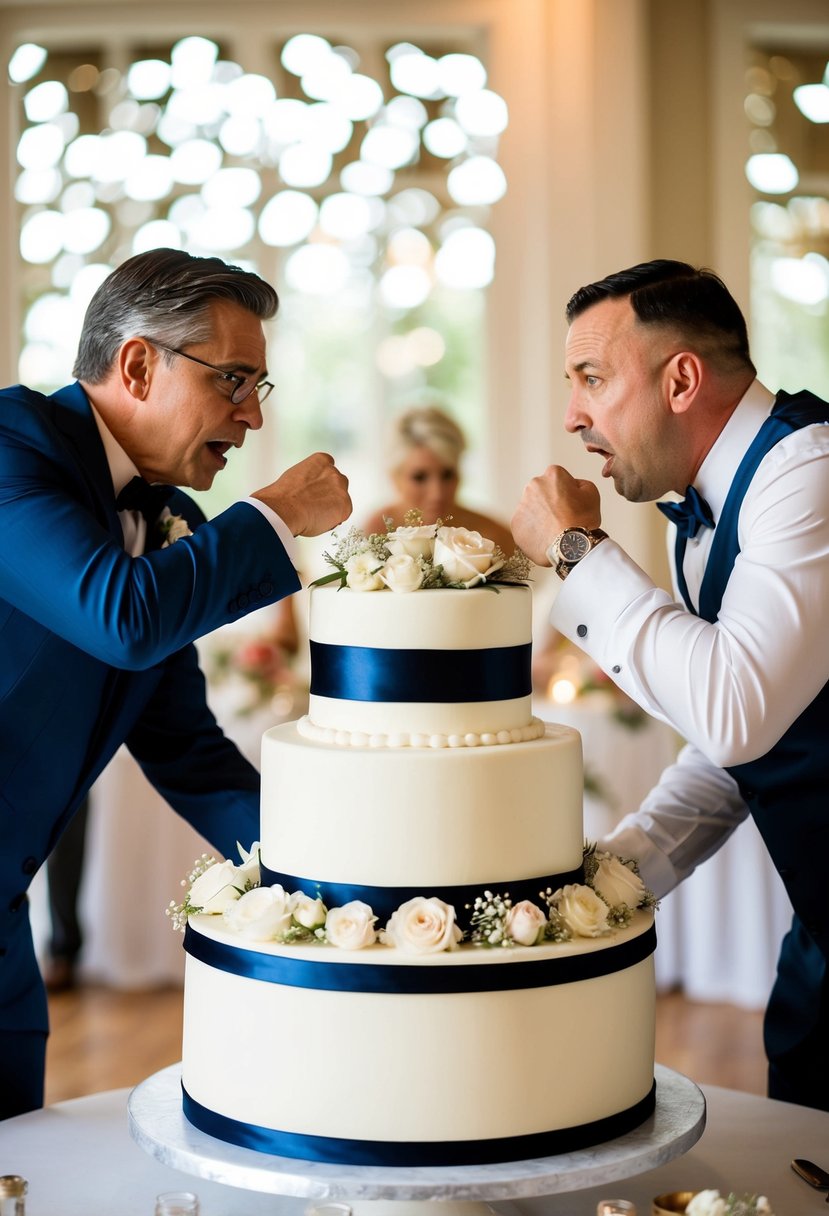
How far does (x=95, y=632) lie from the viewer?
1.95 m

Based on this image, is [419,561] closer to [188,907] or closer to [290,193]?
[188,907]

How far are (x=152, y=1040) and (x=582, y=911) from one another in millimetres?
3805

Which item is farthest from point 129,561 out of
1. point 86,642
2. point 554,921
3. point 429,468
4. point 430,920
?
point 429,468

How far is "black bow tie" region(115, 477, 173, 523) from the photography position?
7.87 feet

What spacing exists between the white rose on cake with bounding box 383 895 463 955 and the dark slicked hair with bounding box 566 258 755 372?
1135 mm

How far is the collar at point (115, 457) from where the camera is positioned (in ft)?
7.79

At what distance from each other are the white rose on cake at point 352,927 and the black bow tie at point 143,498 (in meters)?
0.92

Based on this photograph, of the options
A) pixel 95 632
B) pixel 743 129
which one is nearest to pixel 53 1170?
pixel 95 632

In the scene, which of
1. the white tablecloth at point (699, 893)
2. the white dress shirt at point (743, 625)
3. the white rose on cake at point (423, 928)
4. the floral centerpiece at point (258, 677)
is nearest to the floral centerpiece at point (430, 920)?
the white rose on cake at point (423, 928)

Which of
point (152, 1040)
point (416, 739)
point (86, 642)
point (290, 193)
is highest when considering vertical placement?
point (290, 193)

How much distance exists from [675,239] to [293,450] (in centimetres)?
265

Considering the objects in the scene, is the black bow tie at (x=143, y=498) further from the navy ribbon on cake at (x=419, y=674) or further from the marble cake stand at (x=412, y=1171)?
the marble cake stand at (x=412, y=1171)

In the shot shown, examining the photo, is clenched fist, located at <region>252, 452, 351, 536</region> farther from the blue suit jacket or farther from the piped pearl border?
the piped pearl border

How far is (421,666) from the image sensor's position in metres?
1.87
